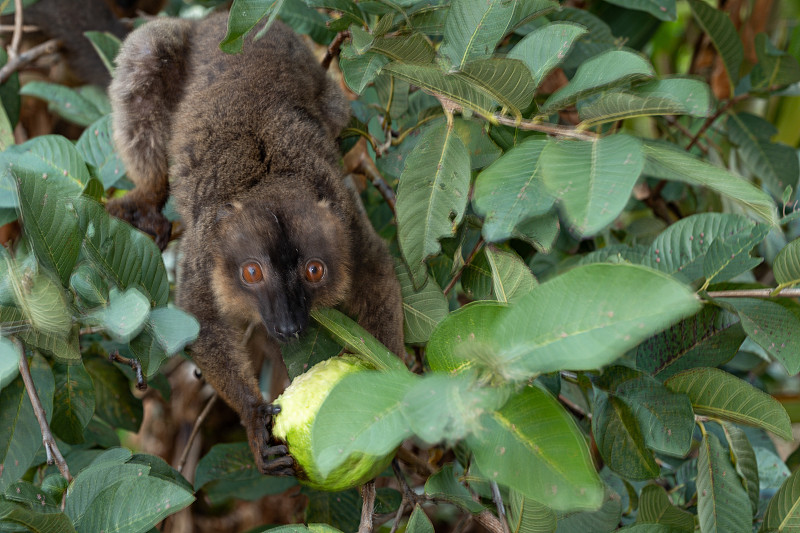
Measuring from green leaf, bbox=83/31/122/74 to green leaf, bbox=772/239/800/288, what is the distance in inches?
103

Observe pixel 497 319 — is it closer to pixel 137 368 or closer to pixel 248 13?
pixel 248 13

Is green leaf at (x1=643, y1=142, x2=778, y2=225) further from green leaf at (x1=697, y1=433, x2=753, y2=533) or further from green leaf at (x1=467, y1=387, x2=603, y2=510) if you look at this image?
green leaf at (x1=697, y1=433, x2=753, y2=533)

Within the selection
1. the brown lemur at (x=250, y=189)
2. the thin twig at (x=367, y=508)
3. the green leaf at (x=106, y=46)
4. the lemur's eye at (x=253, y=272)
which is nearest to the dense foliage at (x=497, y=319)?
the thin twig at (x=367, y=508)

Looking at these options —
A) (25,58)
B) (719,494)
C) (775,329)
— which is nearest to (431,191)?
(775,329)

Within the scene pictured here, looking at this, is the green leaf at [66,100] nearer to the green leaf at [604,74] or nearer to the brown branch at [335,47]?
the brown branch at [335,47]

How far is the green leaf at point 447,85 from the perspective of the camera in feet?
4.76

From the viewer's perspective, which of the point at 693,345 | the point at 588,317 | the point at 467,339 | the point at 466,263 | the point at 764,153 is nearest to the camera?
the point at 588,317

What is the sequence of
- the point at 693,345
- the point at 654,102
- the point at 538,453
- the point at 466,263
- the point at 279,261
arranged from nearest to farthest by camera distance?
the point at 538,453
the point at 654,102
the point at 693,345
the point at 466,263
the point at 279,261

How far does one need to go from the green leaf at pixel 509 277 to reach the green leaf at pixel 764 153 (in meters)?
1.71

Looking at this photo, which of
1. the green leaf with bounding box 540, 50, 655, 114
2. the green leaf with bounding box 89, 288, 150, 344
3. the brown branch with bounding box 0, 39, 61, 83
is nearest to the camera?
the green leaf with bounding box 89, 288, 150, 344

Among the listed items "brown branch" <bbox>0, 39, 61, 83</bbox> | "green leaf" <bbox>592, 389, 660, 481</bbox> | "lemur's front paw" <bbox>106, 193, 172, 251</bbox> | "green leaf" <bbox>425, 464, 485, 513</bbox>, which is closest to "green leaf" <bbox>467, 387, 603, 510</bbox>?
"green leaf" <bbox>425, 464, 485, 513</bbox>

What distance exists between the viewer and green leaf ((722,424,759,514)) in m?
1.64

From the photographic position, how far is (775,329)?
155 cm

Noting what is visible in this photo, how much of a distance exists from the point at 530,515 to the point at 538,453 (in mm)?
399
